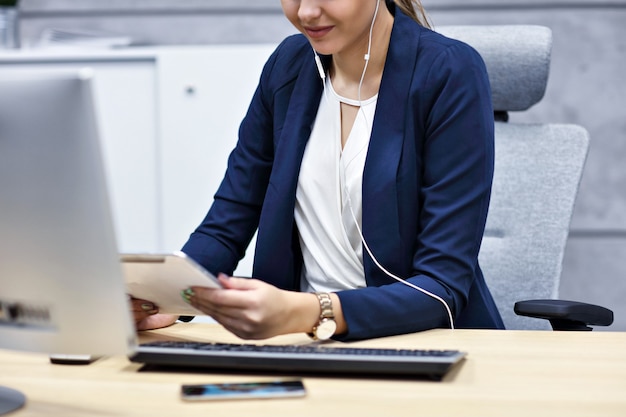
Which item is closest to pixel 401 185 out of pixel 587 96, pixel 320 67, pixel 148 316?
pixel 320 67

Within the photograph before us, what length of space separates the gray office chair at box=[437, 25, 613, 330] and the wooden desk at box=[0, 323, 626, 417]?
65cm

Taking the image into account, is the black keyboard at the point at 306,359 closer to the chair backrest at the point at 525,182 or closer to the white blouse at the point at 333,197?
the white blouse at the point at 333,197

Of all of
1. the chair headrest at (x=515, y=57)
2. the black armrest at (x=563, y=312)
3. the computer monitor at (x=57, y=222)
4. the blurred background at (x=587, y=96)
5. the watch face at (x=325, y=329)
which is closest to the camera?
the computer monitor at (x=57, y=222)

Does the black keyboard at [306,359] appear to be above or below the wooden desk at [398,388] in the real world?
above

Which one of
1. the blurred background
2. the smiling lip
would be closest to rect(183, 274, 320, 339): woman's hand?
the smiling lip

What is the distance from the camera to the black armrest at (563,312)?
1508 mm

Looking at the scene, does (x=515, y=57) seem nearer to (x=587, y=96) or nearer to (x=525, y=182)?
(x=525, y=182)

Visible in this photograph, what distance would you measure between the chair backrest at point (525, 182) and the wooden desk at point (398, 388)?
645 mm

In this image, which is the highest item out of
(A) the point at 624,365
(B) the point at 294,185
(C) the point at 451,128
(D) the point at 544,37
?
(D) the point at 544,37

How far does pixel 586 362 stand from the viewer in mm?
1114

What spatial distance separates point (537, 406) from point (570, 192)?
998 mm

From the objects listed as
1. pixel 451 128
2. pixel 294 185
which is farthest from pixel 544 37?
pixel 294 185

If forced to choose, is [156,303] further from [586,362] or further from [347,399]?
[586,362]

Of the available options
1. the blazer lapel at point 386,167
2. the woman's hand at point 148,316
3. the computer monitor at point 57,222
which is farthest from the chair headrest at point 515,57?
the computer monitor at point 57,222
